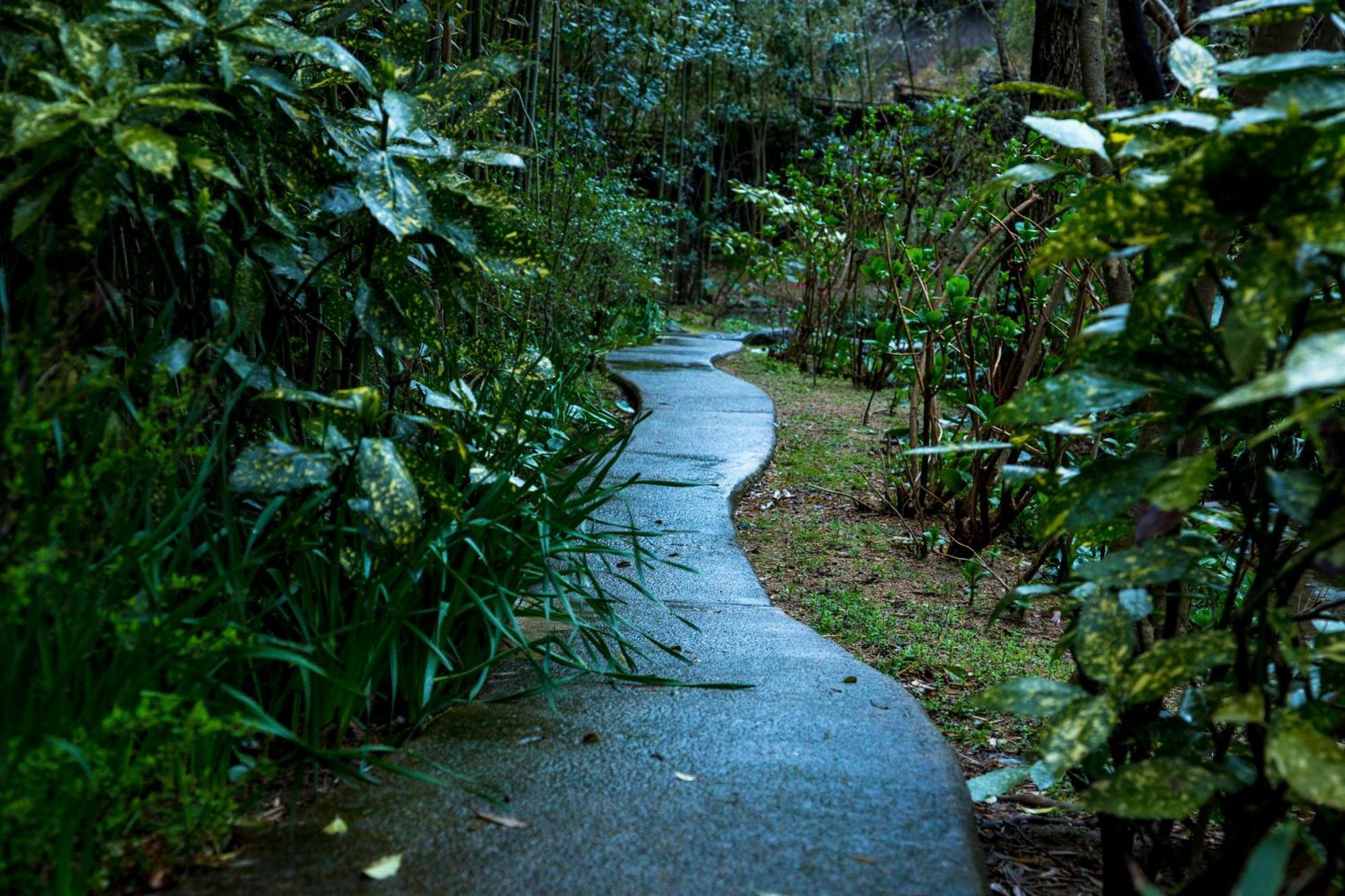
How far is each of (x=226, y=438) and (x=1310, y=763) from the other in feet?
4.77

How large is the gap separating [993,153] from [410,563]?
6.83 m

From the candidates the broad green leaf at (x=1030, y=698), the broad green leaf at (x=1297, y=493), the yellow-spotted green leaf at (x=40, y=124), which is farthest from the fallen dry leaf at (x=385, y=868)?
the broad green leaf at (x=1297, y=493)

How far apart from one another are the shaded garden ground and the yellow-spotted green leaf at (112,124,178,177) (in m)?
1.45

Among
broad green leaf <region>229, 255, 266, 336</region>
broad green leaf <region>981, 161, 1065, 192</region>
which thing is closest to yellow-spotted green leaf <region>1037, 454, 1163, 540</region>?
broad green leaf <region>981, 161, 1065, 192</region>

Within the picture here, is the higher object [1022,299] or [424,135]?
[424,135]

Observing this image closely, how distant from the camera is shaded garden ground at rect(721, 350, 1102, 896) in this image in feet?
5.56

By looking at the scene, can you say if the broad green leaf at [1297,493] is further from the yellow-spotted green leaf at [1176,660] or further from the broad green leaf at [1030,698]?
the broad green leaf at [1030,698]

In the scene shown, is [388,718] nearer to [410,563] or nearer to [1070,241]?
[410,563]

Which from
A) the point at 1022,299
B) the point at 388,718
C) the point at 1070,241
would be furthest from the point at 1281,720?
the point at 1022,299

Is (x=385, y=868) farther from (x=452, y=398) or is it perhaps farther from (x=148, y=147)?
(x=452, y=398)

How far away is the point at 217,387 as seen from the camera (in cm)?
171

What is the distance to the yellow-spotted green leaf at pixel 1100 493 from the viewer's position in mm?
1112

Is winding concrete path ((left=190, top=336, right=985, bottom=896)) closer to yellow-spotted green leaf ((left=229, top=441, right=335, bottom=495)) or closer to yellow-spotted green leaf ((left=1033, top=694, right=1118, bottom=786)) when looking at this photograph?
yellow-spotted green leaf ((left=1033, top=694, right=1118, bottom=786))

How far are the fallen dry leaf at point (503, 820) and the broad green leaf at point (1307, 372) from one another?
950 mm
